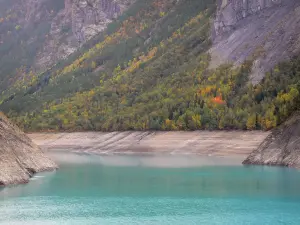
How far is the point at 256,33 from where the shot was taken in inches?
6196

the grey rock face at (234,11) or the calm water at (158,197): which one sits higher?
the grey rock face at (234,11)

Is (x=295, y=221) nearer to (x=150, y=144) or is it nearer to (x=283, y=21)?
(x=150, y=144)

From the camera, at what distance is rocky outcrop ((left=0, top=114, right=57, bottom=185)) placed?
67.8 metres

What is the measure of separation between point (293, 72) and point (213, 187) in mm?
64309

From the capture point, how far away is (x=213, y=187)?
227 feet

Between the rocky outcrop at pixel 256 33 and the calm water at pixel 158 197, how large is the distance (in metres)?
55.6

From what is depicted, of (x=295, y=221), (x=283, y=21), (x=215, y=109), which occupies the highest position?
(x=283, y=21)

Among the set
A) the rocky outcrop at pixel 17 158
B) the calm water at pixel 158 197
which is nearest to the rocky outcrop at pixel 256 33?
the calm water at pixel 158 197

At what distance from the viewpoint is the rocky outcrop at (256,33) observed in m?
138

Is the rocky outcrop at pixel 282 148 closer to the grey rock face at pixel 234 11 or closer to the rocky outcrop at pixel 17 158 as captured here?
the rocky outcrop at pixel 17 158

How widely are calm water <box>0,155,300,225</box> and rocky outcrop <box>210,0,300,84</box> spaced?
55.6 meters

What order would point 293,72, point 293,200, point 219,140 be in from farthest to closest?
point 293,72, point 219,140, point 293,200

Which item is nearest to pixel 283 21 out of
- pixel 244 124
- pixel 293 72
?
pixel 293 72

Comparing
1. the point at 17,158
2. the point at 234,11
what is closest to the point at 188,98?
the point at 234,11
